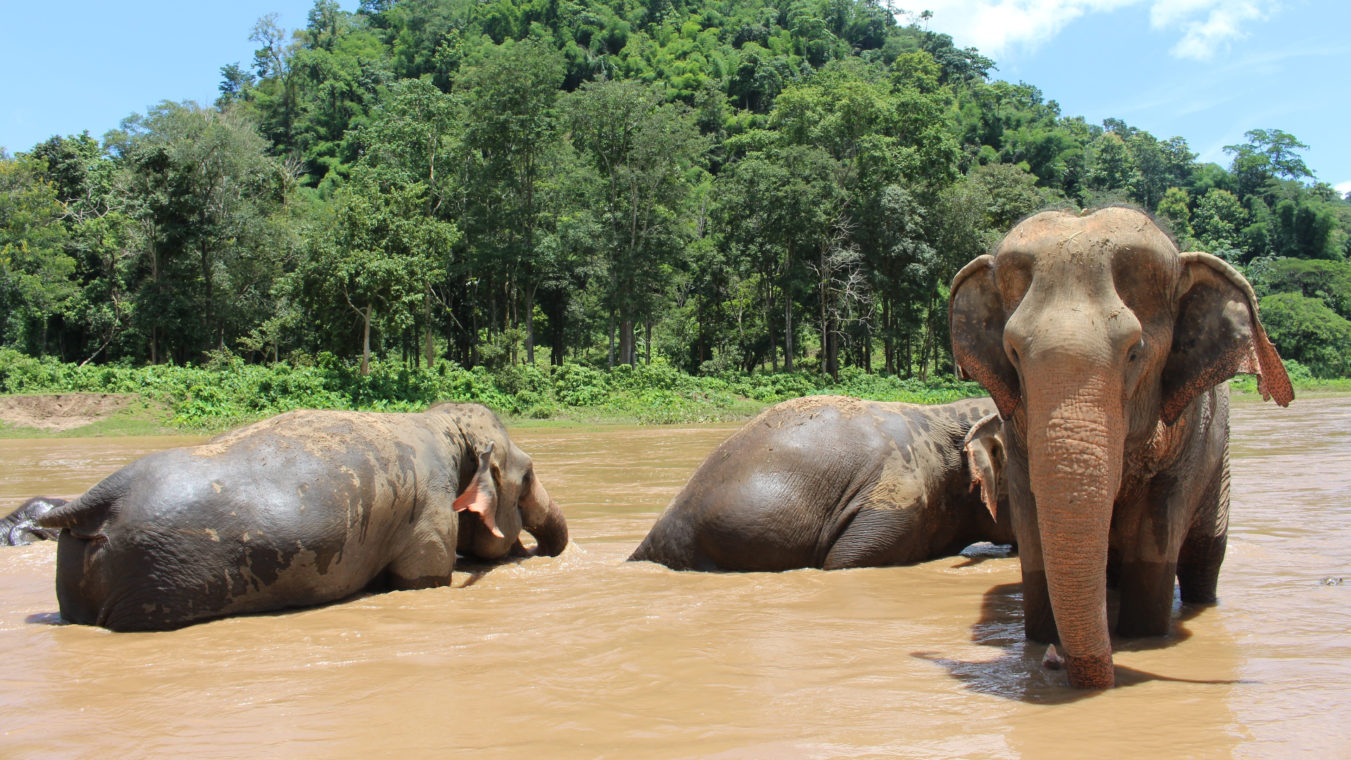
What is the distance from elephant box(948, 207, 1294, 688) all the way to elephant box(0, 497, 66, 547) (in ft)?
27.4

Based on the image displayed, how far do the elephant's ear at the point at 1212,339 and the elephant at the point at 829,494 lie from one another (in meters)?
2.16

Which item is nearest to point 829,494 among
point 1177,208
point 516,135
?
point 516,135

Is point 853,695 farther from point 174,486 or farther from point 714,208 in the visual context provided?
point 714,208

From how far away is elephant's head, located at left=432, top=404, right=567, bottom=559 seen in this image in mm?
7312

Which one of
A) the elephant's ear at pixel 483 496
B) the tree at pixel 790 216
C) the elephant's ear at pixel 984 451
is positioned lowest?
the elephant's ear at pixel 483 496

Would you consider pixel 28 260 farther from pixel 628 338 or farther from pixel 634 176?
pixel 634 176

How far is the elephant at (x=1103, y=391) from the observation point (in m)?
3.66

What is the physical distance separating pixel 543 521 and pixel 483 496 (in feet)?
3.19

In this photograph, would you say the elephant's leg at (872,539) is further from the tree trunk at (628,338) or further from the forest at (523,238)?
the tree trunk at (628,338)

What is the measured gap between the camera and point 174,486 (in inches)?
214

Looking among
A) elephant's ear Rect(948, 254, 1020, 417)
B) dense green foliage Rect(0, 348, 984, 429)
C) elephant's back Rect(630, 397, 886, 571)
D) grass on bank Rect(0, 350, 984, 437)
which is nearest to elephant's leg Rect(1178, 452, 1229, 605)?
elephant's ear Rect(948, 254, 1020, 417)

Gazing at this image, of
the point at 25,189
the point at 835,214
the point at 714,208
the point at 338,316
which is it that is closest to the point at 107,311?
the point at 25,189

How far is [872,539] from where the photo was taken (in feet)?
22.3

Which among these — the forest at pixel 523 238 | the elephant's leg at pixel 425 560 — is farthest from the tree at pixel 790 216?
the elephant's leg at pixel 425 560
